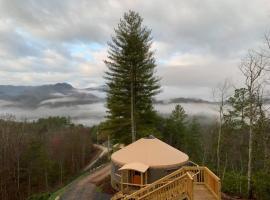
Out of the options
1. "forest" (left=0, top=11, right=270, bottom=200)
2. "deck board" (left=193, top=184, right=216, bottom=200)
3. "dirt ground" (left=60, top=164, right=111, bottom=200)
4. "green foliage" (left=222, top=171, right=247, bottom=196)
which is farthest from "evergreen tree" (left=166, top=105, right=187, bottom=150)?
"deck board" (left=193, top=184, right=216, bottom=200)

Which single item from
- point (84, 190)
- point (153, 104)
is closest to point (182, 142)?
point (153, 104)

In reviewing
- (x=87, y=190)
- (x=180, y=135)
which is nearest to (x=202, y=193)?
(x=87, y=190)

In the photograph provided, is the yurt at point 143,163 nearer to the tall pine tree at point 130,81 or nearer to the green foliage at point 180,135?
the tall pine tree at point 130,81

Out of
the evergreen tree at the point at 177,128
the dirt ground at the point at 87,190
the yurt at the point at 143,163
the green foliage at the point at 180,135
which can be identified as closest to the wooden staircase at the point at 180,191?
the yurt at the point at 143,163

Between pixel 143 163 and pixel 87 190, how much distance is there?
14.9 ft

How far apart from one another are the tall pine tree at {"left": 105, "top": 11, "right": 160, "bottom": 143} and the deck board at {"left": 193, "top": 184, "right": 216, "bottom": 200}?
32.9 ft

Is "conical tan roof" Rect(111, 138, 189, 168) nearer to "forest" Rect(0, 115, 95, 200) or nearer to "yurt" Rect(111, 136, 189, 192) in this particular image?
"yurt" Rect(111, 136, 189, 192)

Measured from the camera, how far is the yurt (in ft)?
53.0

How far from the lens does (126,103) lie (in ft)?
78.6

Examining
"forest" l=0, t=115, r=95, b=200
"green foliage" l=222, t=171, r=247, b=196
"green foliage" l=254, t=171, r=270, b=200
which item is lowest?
"forest" l=0, t=115, r=95, b=200

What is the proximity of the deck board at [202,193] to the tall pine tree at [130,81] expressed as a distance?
10.0 metres

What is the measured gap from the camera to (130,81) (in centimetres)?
2338

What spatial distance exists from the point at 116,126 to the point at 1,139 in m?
22.8

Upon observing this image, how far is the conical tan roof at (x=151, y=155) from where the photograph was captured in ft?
54.9
